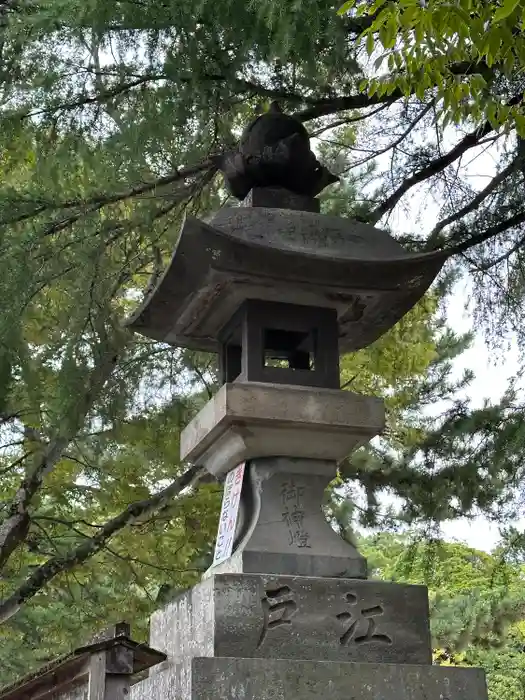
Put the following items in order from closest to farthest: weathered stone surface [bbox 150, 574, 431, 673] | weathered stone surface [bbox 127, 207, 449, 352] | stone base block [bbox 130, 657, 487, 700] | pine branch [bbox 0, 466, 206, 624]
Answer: stone base block [bbox 130, 657, 487, 700], weathered stone surface [bbox 150, 574, 431, 673], weathered stone surface [bbox 127, 207, 449, 352], pine branch [bbox 0, 466, 206, 624]

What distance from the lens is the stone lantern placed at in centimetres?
298

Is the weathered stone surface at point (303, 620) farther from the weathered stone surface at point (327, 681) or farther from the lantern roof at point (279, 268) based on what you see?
the lantern roof at point (279, 268)

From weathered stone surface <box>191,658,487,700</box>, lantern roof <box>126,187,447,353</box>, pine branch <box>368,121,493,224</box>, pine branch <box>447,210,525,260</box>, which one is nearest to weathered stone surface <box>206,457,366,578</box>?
weathered stone surface <box>191,658,487,700</box>

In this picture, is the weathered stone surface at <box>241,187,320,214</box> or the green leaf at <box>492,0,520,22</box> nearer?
the green leaf at <box>492,0,520,22</box>

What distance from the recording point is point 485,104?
3.14 meters

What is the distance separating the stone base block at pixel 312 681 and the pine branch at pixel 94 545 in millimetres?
3632

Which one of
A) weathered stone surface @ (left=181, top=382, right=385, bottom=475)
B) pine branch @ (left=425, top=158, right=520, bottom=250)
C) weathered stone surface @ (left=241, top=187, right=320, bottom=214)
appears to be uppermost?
pine branch @ (left=425, top=158, right=520, bottom=250)

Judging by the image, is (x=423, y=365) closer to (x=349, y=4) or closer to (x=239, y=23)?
(x=239, y=23)

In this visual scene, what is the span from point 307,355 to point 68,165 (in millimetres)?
1761

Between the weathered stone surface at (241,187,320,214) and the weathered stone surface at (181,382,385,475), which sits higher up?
the weathered stone surface at (241,187,320,214)

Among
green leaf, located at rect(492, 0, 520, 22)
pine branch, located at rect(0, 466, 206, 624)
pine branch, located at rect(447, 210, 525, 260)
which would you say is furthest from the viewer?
pine branch, located at rect(0, 466, 206, 624)

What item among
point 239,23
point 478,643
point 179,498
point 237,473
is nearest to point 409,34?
point 239,23

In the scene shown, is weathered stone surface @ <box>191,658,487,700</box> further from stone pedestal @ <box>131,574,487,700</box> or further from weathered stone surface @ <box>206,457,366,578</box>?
weathered stone surface @ <box>206,457,366,578</box>

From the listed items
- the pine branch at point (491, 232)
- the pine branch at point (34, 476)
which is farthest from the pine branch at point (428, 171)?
the pine branch at point (34, 476)
